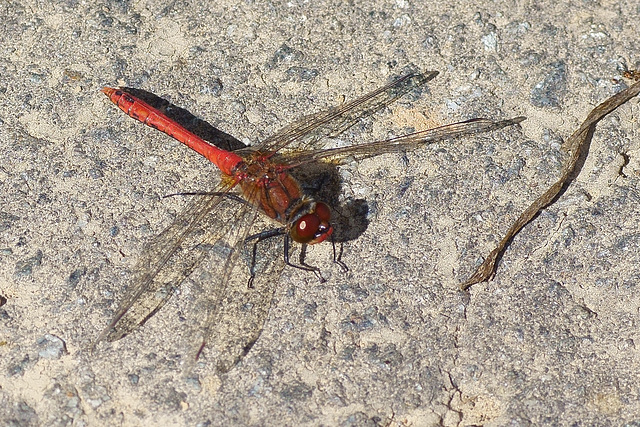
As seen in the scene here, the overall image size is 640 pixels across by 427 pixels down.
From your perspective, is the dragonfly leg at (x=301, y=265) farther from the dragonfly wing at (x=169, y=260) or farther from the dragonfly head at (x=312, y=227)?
the dragonfly wing at (x=169, y=260)

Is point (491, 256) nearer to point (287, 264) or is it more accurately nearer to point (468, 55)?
point (287, 264)

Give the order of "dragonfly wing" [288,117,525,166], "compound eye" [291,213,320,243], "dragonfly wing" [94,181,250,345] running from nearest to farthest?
"dragonfly wing" [94,181,250,345] → "compound eye" [291,213,320,243] → "dragonfly wing" [288,117,525,166]

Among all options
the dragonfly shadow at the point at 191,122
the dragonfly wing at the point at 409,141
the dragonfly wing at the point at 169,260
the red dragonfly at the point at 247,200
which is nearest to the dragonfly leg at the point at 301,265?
the red dragonfly at the point at 247,200

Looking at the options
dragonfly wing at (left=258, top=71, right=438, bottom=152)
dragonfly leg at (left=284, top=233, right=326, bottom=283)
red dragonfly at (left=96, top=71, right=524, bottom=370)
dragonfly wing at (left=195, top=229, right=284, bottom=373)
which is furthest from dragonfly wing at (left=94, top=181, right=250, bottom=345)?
dragonfly wing at (left=258, top=71, right=438, bottom=152)

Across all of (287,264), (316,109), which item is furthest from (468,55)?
(287,264)

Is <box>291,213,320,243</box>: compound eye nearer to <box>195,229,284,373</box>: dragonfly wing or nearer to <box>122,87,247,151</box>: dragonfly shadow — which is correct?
<box>195,229,284,373</box>: dragonfly wing

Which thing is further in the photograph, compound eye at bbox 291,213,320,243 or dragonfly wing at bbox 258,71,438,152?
dragonfly wing at bbox 258,71,438,152

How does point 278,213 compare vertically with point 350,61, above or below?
below

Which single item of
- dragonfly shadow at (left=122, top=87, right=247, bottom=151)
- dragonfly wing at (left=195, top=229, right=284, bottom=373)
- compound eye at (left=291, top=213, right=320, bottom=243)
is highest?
dragonfly shadow at (left=122, top=87, right=247, bottom=151)
